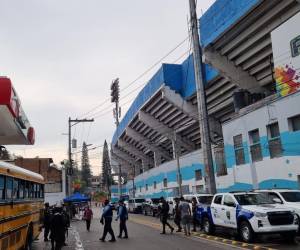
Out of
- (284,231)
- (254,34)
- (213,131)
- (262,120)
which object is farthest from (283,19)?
(213,131)

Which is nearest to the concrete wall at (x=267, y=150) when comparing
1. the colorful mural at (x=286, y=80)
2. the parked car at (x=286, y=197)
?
the colorful mural at (x=286, y=80)

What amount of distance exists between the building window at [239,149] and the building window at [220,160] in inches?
205

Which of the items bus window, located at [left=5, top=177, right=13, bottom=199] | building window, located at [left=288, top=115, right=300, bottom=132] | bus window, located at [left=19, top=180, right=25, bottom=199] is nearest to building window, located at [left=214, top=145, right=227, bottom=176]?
building window, located at [left=288, top=115, right=300, bottom=132]

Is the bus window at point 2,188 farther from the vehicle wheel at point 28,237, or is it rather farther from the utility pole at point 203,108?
the utility pole at point 203,108

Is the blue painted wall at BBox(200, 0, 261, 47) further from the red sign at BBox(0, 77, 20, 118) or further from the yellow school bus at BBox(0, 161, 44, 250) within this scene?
the yellow school bus at BBox(0, 161, 44, 250)

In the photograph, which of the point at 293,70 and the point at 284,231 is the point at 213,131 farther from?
the point at 284,231

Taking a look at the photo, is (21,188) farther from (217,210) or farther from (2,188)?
(217,210)

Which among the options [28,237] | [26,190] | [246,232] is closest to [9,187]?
[26,190]

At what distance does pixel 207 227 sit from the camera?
18984 millimetres

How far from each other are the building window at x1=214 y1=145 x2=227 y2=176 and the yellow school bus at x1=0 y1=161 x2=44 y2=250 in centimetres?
2236

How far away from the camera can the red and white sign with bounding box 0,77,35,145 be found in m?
13.8

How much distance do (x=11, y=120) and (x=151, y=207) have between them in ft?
92.3

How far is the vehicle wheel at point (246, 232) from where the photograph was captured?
14.9 m

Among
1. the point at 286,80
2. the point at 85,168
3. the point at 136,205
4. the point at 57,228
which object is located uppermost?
the point at 85,168
